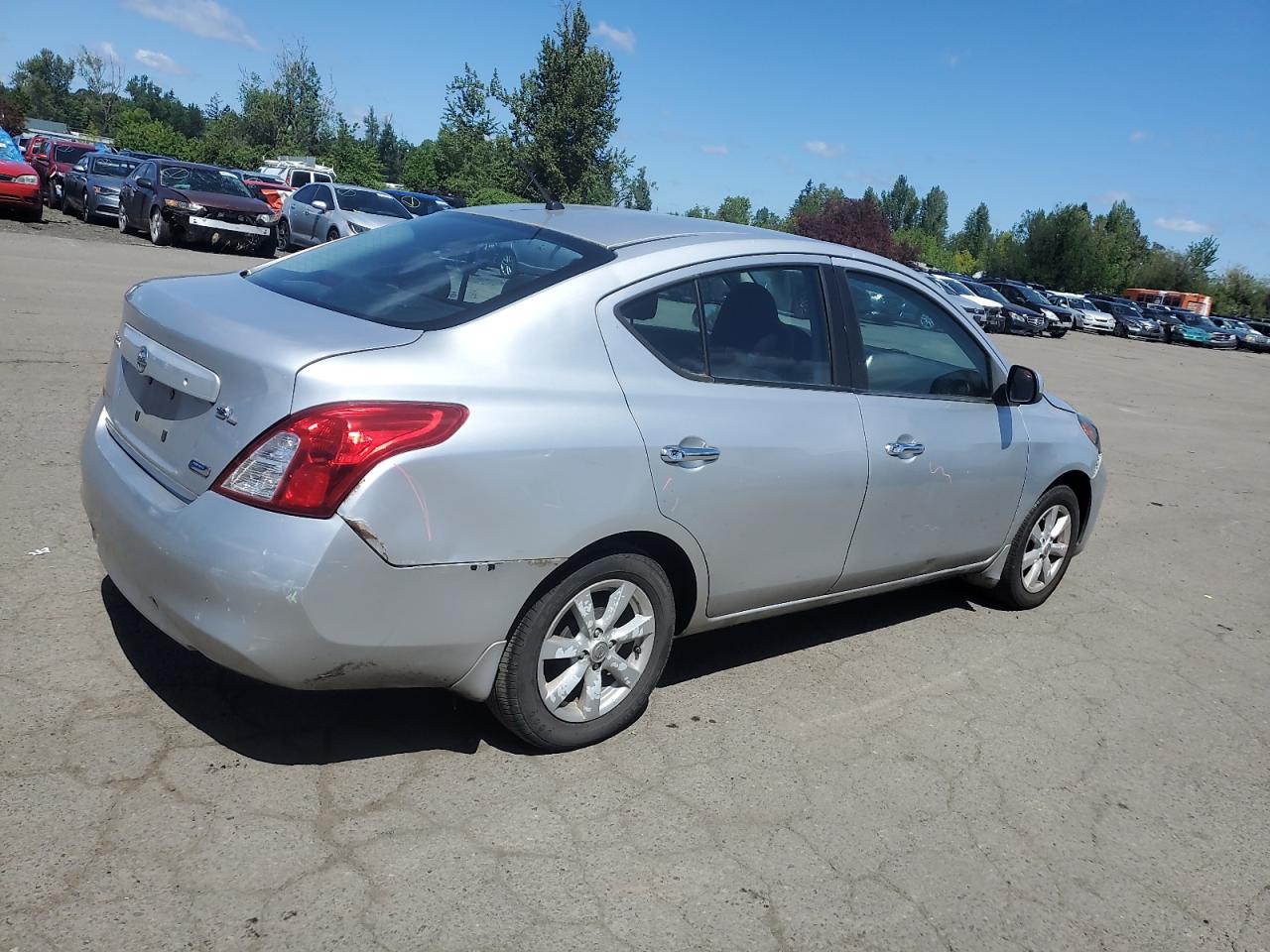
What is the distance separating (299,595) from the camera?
9.38 feet

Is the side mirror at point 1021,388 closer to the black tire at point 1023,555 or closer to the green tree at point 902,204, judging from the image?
the black tire at point 1023,555

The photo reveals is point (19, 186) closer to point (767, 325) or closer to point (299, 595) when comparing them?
point (767, 325)

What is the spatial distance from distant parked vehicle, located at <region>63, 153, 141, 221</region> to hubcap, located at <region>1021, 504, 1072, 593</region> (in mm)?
24255

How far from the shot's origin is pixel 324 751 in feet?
11.1

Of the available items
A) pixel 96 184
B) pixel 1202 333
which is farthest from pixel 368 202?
pixel 1202 333

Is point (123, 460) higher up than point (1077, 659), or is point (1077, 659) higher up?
point (123, 460)

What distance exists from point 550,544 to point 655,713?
41.2 inches

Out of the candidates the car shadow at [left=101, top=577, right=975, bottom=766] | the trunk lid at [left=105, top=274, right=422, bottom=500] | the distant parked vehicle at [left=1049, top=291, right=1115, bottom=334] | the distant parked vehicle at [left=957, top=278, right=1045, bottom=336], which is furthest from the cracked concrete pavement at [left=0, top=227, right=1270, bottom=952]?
the distant parked vehicle at [left=1049, top=291, right=1115, bottom=334]

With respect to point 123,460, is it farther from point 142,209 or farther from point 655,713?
point 142,209

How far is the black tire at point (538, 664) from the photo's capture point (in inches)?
130

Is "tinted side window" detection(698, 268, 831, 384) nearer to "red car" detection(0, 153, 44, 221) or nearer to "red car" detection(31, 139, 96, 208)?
"red car" detection(0, 153, 44, 221)

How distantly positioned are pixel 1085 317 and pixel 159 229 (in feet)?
127

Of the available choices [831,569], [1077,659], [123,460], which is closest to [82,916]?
[123,460]

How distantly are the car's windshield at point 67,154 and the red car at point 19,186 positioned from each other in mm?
9191
